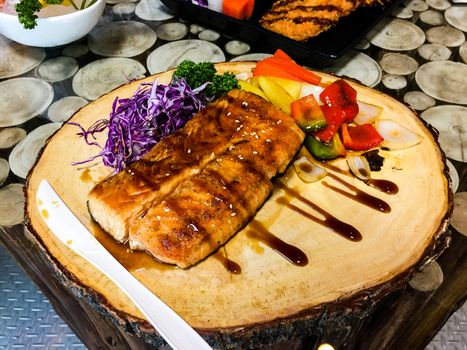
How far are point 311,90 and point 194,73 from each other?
647mm

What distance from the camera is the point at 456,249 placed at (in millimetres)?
2320

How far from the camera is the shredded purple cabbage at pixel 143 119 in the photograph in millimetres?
2330

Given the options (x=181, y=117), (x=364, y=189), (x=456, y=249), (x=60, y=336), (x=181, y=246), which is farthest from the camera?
(x=60, y=336)

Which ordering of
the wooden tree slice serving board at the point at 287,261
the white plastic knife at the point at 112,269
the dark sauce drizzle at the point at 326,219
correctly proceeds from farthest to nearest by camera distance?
the dark sauce drizzle at the point at 326,219, the wooden tree slice serving board at the point at 287,261, the white plastic knife at the point at 112,269

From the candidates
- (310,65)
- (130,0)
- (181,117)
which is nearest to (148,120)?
(181,117)

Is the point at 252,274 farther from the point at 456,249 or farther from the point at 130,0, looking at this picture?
the point at 130,0

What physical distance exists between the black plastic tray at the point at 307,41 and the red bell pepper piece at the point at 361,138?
35.7 inches

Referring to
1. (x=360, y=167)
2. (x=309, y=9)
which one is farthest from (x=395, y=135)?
(x=309, y=9)

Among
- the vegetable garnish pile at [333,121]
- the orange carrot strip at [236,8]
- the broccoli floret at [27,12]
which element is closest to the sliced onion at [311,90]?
the vegetable garnish pile at [333,121]

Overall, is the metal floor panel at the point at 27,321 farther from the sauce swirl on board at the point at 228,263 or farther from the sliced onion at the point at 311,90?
the sliced onion at the point at 311,90

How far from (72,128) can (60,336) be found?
5.32 feet

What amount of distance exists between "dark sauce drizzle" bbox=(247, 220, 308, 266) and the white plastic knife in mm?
497

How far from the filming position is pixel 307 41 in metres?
3.40

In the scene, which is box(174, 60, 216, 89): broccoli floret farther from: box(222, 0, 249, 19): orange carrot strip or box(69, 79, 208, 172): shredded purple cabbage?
box(222, 0, 249, 19): orange carrot strip
